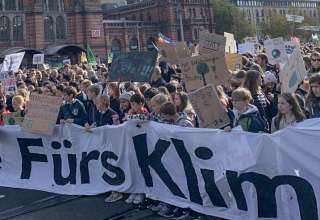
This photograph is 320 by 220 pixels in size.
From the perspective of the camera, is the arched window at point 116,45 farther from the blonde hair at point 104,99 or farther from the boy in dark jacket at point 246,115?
the boy in dark jacket at point 246,115

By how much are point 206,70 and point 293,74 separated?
1347 mm

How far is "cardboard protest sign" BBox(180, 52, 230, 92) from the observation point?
8.07 metres

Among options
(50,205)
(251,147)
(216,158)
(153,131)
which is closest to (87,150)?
(50,205)

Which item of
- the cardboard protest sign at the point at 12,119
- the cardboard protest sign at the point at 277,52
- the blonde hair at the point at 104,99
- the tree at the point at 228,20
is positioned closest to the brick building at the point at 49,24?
the tree at the point at 228,20


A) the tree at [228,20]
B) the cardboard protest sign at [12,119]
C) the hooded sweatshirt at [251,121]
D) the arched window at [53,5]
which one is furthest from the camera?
the tree at [228,20]

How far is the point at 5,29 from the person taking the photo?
57.2 metres

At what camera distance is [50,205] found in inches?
313

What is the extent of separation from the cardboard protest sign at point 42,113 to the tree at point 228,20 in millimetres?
79022

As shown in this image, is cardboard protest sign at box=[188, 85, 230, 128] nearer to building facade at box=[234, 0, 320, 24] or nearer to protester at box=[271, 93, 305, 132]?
protester at box=[271, 93, 305, 132]

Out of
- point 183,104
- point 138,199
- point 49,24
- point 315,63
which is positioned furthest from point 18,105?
point 49,24

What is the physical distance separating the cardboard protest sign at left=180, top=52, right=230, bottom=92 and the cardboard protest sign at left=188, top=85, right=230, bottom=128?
1.52 metres

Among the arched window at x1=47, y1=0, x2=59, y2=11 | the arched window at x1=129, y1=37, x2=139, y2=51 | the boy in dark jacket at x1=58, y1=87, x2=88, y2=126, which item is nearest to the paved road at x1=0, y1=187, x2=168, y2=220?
the boy in dark jacket at x1=58, y1=87, x2=88, y2=126

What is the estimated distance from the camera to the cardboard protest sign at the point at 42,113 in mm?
8078

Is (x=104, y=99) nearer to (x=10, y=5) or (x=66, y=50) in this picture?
(x=66, y=50)
